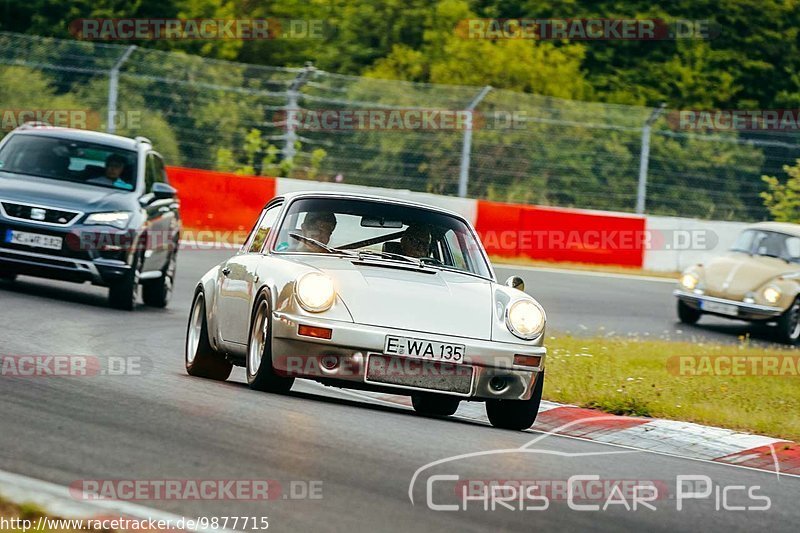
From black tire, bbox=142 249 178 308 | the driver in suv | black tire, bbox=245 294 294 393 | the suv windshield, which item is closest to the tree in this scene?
the driver in suv

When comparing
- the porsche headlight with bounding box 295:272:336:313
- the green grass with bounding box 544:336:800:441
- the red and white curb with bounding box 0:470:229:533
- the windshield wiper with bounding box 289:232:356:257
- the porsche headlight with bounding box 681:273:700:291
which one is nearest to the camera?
the red and white curb with bounding box 0:470:229:533

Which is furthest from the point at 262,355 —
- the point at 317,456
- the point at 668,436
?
the point at 668,436

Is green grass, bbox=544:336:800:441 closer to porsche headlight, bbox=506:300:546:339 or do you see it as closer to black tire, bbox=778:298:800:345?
porsche headlight, bbox=506:300:546:339

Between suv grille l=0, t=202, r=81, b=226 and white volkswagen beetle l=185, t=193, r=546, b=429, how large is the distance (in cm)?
414

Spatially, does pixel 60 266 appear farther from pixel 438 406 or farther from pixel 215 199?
pixel 215 199

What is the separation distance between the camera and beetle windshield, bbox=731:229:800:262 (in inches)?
744

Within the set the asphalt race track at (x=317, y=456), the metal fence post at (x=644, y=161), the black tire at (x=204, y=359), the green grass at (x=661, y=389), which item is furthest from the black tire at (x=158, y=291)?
the metal fence post at (x=644, y=161)

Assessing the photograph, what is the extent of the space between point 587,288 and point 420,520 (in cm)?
1642

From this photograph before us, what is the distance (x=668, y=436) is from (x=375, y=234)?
2.17 meters

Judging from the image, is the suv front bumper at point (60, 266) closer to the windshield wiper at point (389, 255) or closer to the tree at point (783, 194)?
the windshield wiper at point (389, 255)

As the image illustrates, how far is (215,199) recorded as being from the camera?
79.7 feet

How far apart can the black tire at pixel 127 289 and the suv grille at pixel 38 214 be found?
2.56 ft

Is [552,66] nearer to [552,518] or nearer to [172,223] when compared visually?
[172,223]

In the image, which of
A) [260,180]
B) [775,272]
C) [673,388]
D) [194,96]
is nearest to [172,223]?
[673,388]
